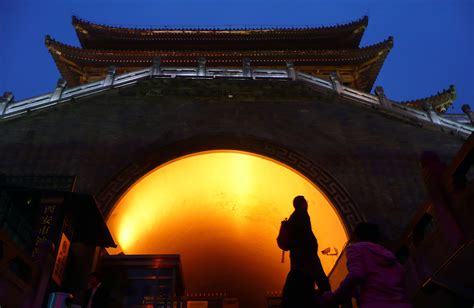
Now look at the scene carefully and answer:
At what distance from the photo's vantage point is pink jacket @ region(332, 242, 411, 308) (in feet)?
10.1

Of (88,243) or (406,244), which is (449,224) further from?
(88,243)

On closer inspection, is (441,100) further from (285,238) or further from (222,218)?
(285,238)

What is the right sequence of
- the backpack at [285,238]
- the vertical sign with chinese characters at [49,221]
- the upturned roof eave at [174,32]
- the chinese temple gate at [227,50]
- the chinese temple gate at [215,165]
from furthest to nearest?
the upturned roof eave at [174,32], the chinese temple gate at [227,50], the chinese temple gate at [215,165], the vertical sign with chinese characters at [49,221], the backpack at [285,238]

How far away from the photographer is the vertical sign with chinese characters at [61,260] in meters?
6.88

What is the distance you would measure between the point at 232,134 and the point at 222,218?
3.18 metres

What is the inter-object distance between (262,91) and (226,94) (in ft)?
3.46

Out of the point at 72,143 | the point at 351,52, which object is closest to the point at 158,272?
the point at 72,143

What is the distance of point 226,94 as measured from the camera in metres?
12.4

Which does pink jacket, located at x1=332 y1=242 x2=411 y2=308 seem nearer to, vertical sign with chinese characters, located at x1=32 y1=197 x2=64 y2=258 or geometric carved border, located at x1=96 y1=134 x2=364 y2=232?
vertical sign with chinese characters, located at x1=32 y1=197 x2=64 y2=258

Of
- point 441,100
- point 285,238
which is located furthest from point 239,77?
point 441,100

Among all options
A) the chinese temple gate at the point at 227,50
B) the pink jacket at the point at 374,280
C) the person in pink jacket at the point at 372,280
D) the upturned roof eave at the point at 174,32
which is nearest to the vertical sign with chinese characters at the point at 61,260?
the person in pink jacket at the point at 372,280

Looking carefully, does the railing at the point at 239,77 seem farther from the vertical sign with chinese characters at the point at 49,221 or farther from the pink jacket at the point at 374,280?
the pink jacket at the point at 374,280

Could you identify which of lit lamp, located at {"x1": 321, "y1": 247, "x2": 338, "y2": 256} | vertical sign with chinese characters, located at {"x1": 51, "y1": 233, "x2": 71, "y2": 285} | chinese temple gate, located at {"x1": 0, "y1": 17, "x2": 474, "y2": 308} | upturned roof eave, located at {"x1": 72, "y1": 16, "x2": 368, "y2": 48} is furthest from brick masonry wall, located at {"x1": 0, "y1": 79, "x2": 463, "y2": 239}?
upturned roof eave, located at {"x1": 72, "y1": 16, "x2": 368, "y2": 48}

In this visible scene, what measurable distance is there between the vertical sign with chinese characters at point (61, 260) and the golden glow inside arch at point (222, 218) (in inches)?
87.4
